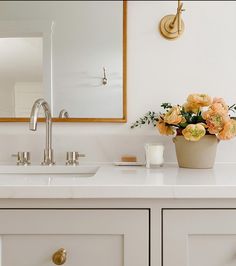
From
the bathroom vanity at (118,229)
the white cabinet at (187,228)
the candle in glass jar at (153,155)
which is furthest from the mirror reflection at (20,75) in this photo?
the white cabinet at (187,228)

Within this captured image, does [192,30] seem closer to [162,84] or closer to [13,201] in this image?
[162,84]

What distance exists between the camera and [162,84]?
153 cm

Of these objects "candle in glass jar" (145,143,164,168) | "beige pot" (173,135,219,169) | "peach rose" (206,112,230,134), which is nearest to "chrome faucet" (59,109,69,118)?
"candle in glass jar" (145,143,164,168)

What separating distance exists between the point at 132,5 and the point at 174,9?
20 centimetres

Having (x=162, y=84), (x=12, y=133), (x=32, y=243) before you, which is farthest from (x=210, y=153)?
(x=12, y=133)

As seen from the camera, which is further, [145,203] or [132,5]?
[132,5]

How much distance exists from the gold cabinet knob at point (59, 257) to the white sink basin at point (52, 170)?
48 cm

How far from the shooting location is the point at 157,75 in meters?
1.53

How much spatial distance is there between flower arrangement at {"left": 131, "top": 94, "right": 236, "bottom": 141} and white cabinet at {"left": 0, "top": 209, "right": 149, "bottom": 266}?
1.48 feet

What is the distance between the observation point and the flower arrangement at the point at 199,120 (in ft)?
4.11

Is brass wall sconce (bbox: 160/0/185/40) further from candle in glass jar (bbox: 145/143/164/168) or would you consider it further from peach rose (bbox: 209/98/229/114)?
candle in glass jar (bbox: 145/143/164/168)

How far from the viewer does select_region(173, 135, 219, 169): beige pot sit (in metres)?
1.30

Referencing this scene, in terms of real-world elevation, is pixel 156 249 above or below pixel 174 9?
below

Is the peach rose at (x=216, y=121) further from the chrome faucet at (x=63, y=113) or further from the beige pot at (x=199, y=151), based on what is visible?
the chrome faucet at (x=63, y=113)
